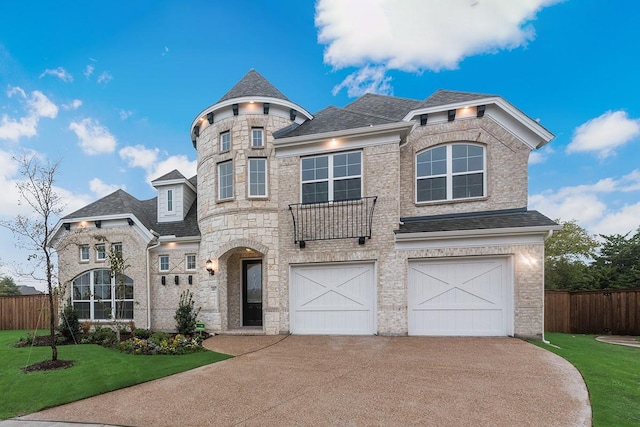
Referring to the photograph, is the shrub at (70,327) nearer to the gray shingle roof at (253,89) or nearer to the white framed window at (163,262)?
the white framed window at (163,262)

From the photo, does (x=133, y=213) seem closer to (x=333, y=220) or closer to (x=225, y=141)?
(x=225, y=141)

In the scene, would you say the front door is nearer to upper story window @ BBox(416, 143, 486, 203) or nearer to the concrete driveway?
the concrete driveway

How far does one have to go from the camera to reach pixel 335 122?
34.5 feet

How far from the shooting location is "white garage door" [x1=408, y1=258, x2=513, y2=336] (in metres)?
8.72

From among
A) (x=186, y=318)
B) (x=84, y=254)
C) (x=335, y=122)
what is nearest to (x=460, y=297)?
(x=335, y=122)

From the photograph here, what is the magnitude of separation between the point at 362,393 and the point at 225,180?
8.28m

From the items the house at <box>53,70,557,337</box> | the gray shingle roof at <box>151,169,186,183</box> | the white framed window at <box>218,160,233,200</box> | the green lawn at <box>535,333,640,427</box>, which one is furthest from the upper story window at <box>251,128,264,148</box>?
the green lawn at <box>535,333,640,427</box>

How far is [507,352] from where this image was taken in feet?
22.5

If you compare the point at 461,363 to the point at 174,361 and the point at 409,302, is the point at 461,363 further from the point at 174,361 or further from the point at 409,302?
the point at 174,361

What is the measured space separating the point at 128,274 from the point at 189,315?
3.48 meters

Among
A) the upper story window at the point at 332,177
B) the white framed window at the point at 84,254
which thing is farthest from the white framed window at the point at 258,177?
the white framed window at the point at 84,254

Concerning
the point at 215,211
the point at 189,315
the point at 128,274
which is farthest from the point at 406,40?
the point at 128,274

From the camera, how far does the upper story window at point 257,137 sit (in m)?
10.5

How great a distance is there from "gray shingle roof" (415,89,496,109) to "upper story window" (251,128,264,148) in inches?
209
